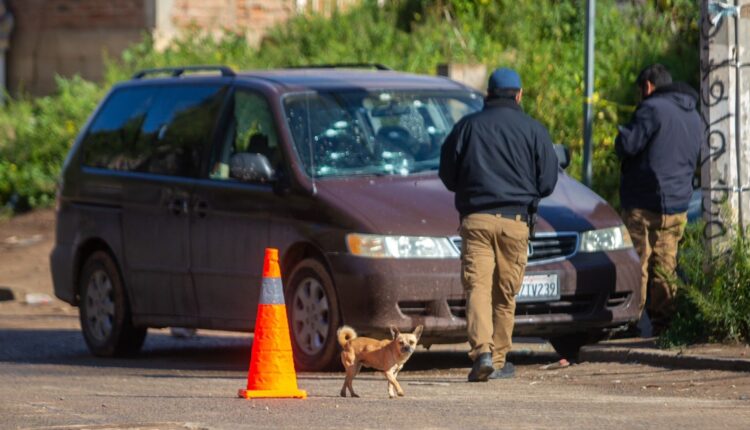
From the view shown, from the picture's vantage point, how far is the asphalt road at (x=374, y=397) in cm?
792

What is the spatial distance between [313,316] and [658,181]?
255 cm

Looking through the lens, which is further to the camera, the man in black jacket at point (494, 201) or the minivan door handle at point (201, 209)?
the minivan door handle at point (201, 209)

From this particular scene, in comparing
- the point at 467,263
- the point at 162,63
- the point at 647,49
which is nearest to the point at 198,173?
the point at 467,263

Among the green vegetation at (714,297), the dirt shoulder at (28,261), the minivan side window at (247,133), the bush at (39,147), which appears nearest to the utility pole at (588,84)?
the green vegetation at (714,297)

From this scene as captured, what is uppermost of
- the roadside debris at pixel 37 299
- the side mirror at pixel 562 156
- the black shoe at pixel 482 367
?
the side mirror at pixel 562 156

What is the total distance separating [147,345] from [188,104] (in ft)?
8.09

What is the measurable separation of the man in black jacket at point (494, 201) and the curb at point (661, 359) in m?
0.93

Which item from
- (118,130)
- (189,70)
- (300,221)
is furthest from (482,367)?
(118,130)

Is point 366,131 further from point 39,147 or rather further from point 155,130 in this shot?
point 39,147

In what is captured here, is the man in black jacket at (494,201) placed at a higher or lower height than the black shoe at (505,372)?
higher

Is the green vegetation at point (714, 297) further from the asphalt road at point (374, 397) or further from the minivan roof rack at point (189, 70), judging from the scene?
the minivan roof rack at point (189, 70)

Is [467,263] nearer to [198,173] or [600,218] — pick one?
[600,218]

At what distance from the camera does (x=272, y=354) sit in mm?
9062

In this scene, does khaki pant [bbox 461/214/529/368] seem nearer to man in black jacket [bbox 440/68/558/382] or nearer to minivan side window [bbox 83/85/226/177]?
man in black jacket [bbox 440/68/558/382]
